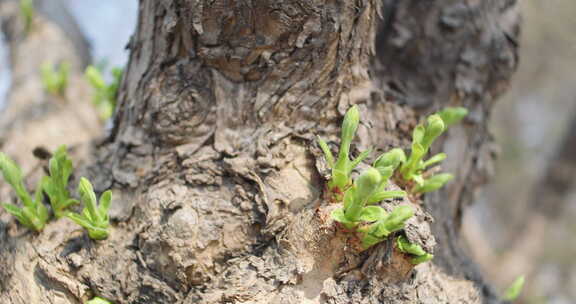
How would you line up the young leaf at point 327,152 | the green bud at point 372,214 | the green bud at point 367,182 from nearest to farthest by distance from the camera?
1. the green bud at point 367,182
2. the green bud at point 372,214
3. the young leaf at point 327,152

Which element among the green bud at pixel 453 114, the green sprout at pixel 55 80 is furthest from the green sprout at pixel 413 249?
the green sprout at pixel 55 80

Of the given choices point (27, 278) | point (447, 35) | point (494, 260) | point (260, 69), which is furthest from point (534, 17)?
point (27, 278)

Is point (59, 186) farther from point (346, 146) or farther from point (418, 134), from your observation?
point (418, 134)

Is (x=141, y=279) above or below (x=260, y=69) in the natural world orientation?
below

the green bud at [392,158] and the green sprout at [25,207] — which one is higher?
the green bud at [392,158]

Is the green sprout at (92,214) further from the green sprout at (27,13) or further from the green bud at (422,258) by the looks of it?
the green sprout at (27,13)

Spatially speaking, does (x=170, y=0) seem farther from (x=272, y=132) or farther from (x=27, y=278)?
(x=27, y=278)

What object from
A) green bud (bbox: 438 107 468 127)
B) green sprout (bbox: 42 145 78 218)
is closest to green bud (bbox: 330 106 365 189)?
green bud (bbox: 438 107 468 127)
